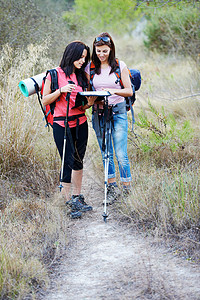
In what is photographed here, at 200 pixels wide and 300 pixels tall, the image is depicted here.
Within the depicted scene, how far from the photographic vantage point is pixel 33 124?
228 inches

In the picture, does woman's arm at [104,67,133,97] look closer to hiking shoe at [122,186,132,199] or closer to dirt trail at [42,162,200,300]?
hiking shoe at [122,186,132,199]

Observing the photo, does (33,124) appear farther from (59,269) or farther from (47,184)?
(59,269)

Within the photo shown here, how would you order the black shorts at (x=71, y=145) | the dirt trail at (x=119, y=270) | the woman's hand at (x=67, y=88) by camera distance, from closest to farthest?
the dirt trail at (x=119, y=270), the woman's hand at (x=67, y=88), the black shorts at (x=71, y=145)

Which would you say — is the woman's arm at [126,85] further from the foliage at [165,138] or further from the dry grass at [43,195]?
the foliage at [165,138]

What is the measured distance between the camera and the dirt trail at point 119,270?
2.95m

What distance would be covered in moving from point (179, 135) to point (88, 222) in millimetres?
2051

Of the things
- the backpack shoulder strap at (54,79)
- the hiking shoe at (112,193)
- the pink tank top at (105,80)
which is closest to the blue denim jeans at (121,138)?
the hiking shoe at (112,193)

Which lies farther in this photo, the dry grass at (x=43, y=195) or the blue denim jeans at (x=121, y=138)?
the blue denim jeans at (x=121, y=138)

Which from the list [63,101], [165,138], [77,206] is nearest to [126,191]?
[77,206]

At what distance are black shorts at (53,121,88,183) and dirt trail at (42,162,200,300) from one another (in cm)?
70

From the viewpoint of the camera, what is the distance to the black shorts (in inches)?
166

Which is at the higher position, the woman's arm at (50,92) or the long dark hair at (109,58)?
the long dark hair at (109,58)

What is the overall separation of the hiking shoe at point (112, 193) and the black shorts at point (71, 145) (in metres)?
0.49

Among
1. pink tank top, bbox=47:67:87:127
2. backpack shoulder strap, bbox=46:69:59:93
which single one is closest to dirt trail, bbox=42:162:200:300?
pink tank top, bbox=47:67:87:127
